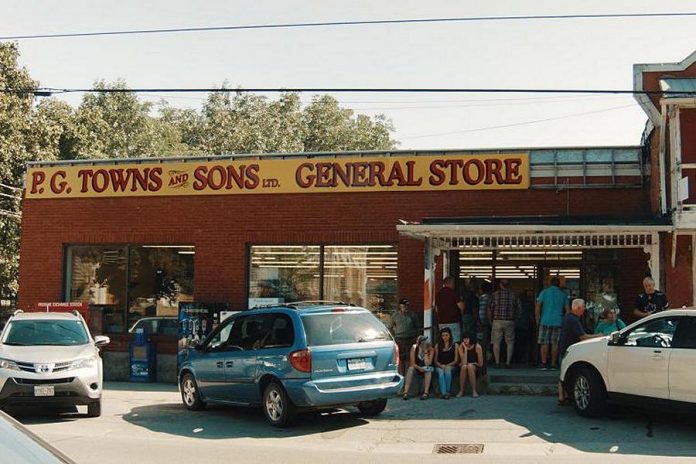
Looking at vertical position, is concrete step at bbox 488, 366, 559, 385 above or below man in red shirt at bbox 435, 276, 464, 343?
below

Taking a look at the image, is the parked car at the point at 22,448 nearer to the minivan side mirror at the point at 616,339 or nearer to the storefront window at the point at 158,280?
the minivan side mirror at the point at 616,339

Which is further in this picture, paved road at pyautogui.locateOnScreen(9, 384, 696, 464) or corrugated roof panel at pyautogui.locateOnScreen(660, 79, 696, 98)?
corrugated roof panel at pyautogui.locateOnScreen(660, 79, 696, 98)

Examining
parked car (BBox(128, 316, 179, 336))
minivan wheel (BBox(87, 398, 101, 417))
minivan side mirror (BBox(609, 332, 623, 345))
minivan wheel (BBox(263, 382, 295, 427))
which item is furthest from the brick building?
minivan wheel (BBox(87, 398, 101, 417))

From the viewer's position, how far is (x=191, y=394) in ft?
46.3

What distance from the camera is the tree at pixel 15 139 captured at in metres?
34.4

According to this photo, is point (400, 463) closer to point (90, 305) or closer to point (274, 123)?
point (90, 305)

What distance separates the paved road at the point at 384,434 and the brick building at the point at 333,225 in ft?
11.0

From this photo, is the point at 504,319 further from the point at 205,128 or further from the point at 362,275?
the point at 205,128

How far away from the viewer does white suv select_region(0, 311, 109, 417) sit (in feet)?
41.4

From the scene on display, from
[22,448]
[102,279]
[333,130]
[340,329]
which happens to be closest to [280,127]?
[333,130]

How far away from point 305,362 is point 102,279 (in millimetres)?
10788

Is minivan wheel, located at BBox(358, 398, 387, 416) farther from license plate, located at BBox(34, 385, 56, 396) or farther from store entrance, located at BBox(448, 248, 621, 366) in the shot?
store entrance, located at BBox(448, 248, 621, 366)

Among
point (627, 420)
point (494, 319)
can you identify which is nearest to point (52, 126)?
point (494, 319)

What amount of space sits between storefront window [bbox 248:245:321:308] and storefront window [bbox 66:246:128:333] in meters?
3.47
